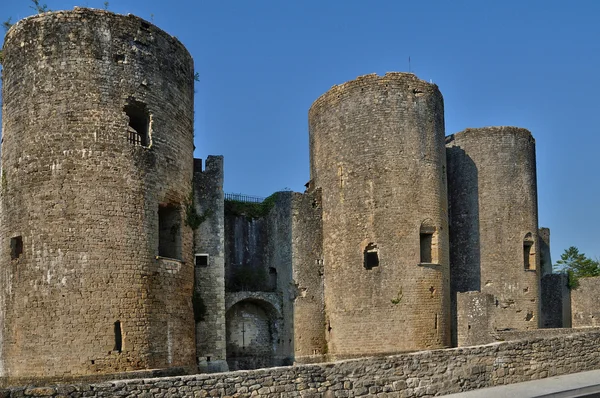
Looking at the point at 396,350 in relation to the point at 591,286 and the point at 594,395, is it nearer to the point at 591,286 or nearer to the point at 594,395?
the point at 594,395

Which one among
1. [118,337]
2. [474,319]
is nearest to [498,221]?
[474,319]

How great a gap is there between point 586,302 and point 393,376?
66.5ft

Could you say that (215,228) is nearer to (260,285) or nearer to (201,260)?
(201,260)

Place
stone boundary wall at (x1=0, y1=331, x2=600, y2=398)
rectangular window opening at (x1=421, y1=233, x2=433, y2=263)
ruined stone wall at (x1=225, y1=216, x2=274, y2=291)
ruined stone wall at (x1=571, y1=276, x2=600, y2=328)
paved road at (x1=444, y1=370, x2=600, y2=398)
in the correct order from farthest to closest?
1. ruined stone wall at (x1=571, y1=276, x2=600, y2=328)
2. ruined stone wall at (x1=225, y1=216, x2=274, y2=291)
3. rectangular window opening at (x1=421, y1=233, x2=433, y2=263)
4. paved road at (x1=444, y1=370, x2=600, y2=398)
5. stone boundary wall at (x1=0, y1=331, x2=600, y2=398)

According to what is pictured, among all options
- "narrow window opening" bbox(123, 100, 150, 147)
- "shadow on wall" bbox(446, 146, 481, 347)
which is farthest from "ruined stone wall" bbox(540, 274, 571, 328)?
"narrow window opening" bbox(123, 100, 150, 147)

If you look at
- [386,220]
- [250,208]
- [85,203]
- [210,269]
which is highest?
[250,208]

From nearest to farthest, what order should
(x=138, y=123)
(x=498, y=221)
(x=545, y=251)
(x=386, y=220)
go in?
1. (x=138, y=123)
2. (x=386, y=220)
3. (x=498, y=221)
4. (x=545, y=251)

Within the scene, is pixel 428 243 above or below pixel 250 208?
below

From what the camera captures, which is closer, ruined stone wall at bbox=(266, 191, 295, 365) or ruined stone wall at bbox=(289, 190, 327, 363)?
ruined stone wall at bbox=(289, 190, 327, 363)

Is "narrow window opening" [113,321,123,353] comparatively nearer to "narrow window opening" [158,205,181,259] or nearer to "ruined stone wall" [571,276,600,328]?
"narrow window opening" [158,205,181,259]

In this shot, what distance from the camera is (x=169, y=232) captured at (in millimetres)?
18203

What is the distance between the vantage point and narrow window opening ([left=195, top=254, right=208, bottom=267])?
1958 cm

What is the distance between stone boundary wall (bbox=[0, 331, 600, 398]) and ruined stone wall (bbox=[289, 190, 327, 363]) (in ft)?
31.8

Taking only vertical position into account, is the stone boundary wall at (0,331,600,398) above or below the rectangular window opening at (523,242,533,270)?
below
